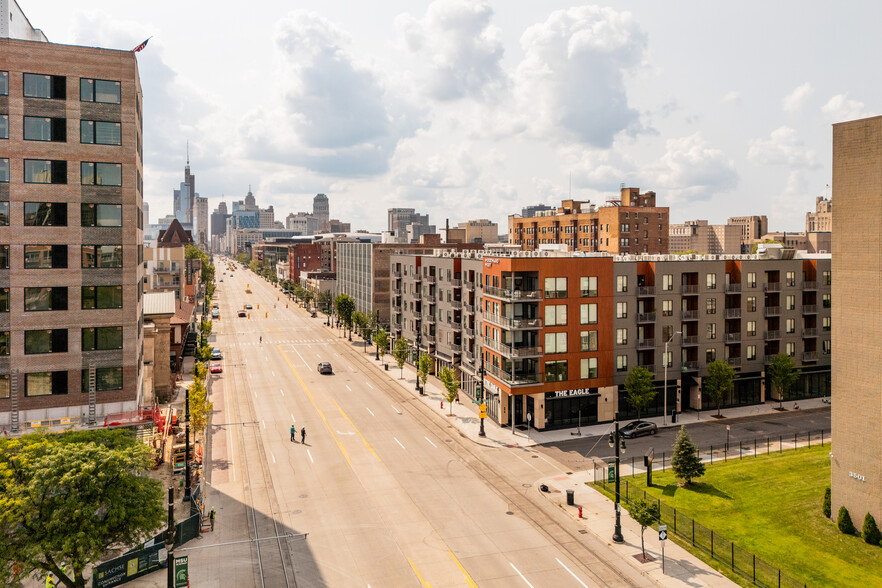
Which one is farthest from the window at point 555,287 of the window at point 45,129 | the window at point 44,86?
the window at point 44,86

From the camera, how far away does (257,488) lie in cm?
4025

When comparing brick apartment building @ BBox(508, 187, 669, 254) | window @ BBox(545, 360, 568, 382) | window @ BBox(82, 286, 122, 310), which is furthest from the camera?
brick apartment building @ BBox(508, 187, 669, 254)

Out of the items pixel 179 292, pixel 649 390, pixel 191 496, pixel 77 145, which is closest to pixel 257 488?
pixel 191 496

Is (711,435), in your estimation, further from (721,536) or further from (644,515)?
(644,515)

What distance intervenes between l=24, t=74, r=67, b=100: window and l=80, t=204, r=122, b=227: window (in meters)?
7.85

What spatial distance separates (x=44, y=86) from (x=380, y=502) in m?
36.7

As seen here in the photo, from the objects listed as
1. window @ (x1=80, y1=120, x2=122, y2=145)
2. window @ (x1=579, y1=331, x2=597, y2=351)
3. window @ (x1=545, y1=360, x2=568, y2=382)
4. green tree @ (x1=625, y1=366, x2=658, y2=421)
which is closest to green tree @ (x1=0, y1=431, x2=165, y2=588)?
window @ (x1=80, y1=120, x2=122, y2=145)

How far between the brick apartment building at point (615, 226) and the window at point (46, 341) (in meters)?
88.9

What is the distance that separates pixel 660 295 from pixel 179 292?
92.3 m

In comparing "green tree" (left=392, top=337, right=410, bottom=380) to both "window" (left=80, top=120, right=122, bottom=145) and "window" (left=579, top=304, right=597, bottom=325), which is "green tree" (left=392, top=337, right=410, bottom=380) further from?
"window" (left=80, top=120, right=122, bottom=145)

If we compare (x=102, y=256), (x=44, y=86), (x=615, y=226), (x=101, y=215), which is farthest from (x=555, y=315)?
(x=615, y=226)

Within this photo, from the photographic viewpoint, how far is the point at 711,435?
52.1 m

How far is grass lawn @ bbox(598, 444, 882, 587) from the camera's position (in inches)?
1176

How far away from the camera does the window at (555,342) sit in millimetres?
54531
